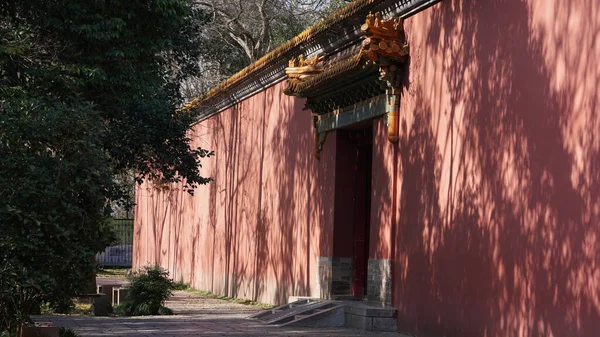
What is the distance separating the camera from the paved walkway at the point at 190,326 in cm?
1225

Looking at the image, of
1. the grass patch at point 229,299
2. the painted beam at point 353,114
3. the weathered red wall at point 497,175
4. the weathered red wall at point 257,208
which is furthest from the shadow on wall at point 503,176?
the grass patch at point 229,299

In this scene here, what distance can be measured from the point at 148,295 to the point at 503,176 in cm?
798

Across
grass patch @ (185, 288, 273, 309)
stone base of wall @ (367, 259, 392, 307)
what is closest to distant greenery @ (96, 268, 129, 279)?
grass patch @ (185, 288, 273, 309)

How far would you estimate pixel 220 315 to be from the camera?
52.2 feet

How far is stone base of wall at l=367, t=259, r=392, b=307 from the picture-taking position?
12.5 meters

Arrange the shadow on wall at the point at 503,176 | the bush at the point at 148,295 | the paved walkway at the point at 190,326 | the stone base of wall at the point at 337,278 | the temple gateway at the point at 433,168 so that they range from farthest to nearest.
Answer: the bush at the point at 148,295 → the stone base of wall at the point at 337,278 → the paved walkway at the point at 190,326 → the temple gateway at the point at 433,168 → the shadow on wall at the point at 503,176

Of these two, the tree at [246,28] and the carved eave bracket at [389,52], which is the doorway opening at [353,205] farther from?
the tree at [246,28]

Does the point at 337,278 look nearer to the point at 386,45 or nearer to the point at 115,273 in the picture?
the point at 386,45

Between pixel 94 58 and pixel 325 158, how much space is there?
378cm

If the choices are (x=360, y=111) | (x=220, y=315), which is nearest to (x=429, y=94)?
(x=360, y=111)

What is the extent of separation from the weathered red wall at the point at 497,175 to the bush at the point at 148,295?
471cm

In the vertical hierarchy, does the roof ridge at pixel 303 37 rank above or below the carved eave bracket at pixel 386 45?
above

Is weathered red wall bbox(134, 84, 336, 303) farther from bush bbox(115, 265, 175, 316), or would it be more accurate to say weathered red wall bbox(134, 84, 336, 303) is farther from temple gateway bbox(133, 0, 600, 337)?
bush bbox(115, 265, 175, 316)

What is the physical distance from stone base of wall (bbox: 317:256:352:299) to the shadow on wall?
2291mm
